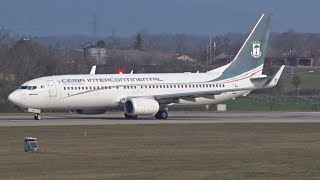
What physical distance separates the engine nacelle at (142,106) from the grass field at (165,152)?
26.5ft

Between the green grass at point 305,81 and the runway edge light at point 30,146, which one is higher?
the green grass at point 305,81

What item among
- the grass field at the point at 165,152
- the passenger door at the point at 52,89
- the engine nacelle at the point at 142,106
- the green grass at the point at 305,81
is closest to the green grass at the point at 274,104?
the green grass at the point at 305,81

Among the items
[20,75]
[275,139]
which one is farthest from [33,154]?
[20,75]

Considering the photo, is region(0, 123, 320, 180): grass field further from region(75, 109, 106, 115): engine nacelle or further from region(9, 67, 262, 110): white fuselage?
region(75, 109, 106, 115): engine nacelle

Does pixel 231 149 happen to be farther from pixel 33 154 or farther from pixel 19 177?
pixel 19 177

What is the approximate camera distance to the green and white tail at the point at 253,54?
2785 inches

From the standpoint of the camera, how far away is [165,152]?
126 feet

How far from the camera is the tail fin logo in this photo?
72.6m

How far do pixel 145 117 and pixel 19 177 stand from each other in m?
39.9

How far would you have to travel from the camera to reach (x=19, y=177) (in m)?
29.5

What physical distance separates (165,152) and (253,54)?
115ft

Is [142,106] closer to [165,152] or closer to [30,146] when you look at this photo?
[30,146]

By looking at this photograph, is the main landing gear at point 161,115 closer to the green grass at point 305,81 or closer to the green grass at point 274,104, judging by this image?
the green grass at point 274,104

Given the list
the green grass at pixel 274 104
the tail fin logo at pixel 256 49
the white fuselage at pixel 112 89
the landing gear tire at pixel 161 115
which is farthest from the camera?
the green grass at pixel 274 104
